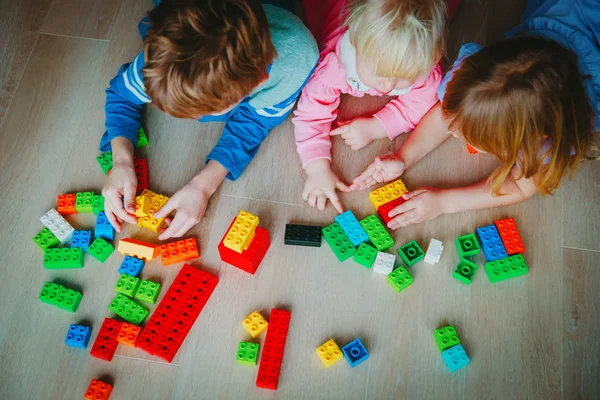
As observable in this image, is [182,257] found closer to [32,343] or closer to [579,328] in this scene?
[32,343]

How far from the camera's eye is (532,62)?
0.88m

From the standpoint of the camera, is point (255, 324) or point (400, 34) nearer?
point (400, 34)

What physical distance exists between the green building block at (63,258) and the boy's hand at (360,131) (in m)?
0.66

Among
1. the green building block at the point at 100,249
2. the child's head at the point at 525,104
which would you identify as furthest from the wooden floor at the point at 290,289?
the child's head at the point at 525,104

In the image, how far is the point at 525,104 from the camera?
881mm

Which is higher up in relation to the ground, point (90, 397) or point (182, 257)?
point (182, 257)

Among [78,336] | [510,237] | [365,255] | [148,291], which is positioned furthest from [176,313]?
[510,237]

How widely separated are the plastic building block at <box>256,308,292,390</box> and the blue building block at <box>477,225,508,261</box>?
0.47 meters

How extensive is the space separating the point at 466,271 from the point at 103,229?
83cm

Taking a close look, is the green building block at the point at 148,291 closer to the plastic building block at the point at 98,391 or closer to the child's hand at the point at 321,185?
the plastic building block at the point at 98,391

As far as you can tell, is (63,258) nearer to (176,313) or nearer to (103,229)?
(103,229)

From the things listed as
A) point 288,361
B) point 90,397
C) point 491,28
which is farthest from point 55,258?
point 491,28

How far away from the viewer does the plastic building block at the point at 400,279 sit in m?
1.13

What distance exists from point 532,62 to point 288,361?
0.75m
